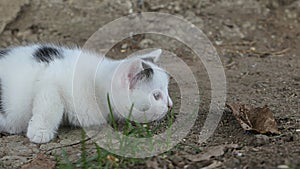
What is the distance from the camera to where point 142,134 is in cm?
332

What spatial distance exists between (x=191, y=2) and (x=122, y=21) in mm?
814

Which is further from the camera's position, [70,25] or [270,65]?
[70,25]

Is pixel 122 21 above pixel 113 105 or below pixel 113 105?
above

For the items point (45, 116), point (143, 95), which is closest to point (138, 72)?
point (143, 95)

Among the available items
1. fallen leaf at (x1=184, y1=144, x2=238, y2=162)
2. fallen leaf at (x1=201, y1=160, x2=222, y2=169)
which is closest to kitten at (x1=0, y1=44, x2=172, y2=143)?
fallen leaf at (x1=184, y1=144, x2=238, y2=162)

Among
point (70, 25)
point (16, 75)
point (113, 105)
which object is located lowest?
point (113, 105)

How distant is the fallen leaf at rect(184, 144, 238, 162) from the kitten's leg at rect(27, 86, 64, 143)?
38.2 inches

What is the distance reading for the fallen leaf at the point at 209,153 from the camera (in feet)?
9.75

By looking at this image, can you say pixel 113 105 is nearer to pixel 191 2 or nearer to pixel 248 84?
pixel 248 84

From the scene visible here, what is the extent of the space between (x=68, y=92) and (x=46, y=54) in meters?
0.35

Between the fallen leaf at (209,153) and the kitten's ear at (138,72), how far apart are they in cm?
68

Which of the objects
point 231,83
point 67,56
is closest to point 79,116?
point 67,56

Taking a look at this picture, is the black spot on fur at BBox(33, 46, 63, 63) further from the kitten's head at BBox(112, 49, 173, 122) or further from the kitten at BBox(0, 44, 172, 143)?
the kitten's head at BBox(112, 49, 173, 122)

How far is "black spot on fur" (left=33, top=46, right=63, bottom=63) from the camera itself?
3.71m
